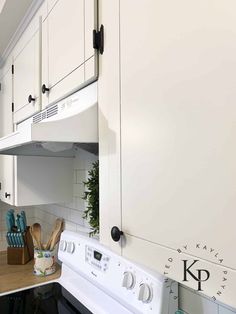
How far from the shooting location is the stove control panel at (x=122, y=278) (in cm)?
94

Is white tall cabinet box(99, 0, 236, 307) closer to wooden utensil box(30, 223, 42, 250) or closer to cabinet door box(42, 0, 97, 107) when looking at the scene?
cabinet door box(42, 0, 97, 107)

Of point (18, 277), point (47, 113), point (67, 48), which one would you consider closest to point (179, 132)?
point (67, 48)

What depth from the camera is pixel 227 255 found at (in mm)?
451

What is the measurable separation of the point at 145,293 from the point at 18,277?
0.97m

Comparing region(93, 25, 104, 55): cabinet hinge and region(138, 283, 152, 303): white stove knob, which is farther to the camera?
region(138, 283, 152, 303): white stove knob

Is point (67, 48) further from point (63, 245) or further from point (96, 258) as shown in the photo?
point (63, 245)

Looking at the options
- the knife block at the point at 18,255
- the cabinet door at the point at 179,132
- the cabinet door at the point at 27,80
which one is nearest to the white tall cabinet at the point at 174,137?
the cabinet door at the point at 179,132

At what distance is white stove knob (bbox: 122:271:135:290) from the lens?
3.31 feet

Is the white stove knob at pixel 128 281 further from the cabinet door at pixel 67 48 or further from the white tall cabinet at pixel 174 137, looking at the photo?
the cabinet door at pixel 67 48

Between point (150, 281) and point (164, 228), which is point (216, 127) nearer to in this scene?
point (164, 228)

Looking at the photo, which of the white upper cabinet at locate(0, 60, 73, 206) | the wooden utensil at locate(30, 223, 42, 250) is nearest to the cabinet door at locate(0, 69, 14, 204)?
the white upper cabinet at locate(0, 60, 73, 206)

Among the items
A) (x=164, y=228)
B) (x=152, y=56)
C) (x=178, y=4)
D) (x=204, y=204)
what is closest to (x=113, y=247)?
(x=164, y=228)

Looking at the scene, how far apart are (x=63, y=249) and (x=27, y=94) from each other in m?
0.83

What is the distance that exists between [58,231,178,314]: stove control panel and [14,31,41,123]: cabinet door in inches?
27.4
